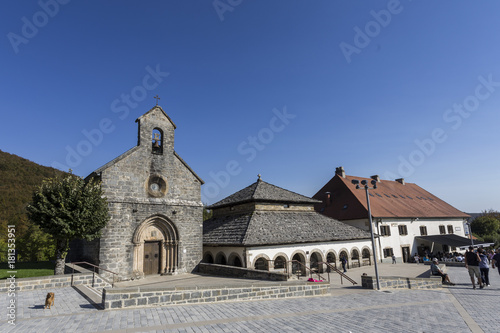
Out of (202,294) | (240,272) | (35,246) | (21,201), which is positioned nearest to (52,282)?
(202,294)

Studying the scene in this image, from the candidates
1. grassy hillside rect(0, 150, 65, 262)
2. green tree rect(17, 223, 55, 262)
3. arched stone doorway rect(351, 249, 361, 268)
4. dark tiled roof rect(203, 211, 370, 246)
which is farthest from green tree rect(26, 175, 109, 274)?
arched stone doorway rect(351, 249, 361, 268)

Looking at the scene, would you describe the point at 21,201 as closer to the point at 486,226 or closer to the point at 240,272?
the point at 240,272

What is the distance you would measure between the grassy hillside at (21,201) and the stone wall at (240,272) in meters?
10.8

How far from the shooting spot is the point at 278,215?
25.6 metres

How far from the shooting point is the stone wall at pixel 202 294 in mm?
9148

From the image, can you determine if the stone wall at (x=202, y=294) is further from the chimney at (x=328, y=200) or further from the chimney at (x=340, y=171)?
the chimney at (x=340, y=171)

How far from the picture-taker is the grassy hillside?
99.5 ft

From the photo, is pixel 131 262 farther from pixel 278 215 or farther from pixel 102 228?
pixel 278 215

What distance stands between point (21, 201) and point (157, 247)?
187 feet

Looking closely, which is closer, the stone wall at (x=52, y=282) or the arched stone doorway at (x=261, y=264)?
the stone wall at (x=52, y=282)

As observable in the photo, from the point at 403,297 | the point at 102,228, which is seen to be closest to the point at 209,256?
the point at 102,228

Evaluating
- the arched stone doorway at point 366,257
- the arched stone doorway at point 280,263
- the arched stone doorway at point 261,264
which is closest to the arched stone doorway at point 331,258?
the arched stone doorway at point 366,257

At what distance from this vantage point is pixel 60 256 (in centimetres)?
1458

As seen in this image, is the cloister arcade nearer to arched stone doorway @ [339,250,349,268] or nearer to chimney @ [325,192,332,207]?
arched stone doorway @ [339,250,349,268]
